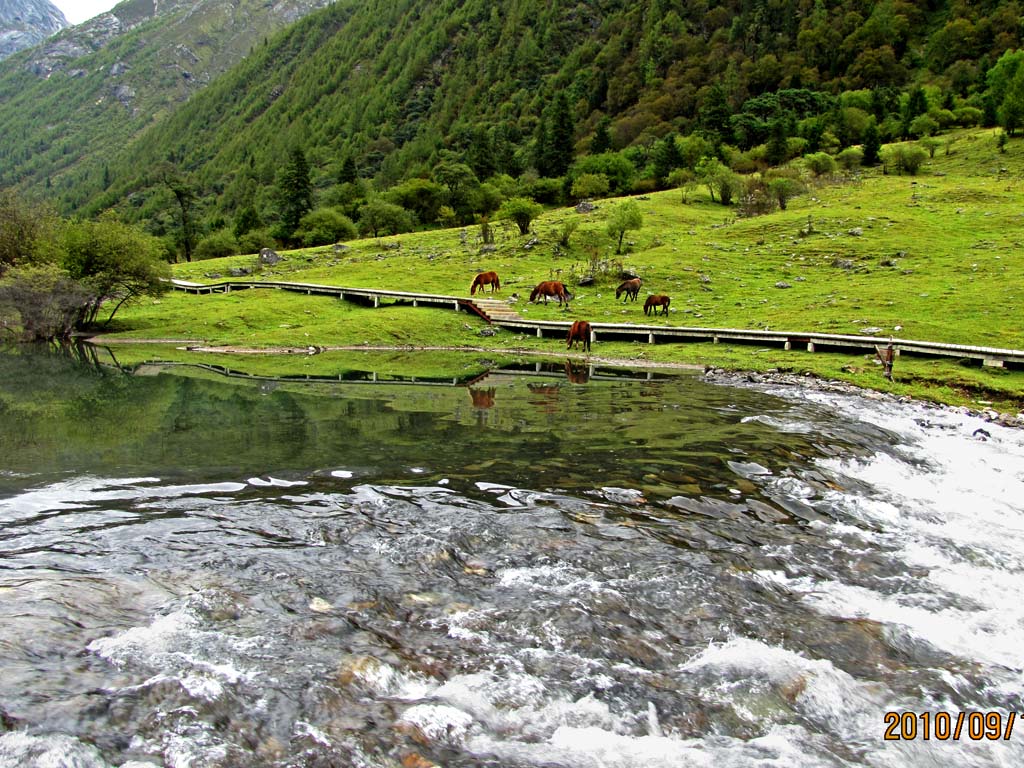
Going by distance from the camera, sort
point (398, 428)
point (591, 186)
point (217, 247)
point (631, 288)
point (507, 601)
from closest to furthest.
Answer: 1. point (507, 601)
2. point (398, 428)
3. point (631, 288)
4. point (591, 186)
5. point (217, 247)

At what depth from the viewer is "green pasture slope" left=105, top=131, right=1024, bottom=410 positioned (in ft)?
95.6

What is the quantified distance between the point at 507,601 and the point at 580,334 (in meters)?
27.5

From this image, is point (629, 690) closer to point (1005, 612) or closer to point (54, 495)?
point (1005, 612)

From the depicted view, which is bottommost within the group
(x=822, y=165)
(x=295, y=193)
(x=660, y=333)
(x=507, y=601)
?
(x=507, y=601)

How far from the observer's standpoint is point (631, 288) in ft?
138

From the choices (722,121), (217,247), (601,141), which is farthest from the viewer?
(601,141)

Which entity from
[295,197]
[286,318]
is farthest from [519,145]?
[286,318]

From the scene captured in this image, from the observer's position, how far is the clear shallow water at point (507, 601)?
581 centimetres

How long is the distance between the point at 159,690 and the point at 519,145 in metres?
188

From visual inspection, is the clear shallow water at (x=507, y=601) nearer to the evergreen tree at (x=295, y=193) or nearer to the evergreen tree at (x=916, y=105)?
the evergreen tree at (x=295, y=193)

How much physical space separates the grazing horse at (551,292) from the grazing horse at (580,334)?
6999mm
